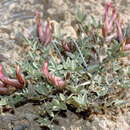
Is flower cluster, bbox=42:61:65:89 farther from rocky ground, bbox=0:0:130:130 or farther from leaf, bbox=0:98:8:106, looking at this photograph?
leaf, bbox=0:98:8:106

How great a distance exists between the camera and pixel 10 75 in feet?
10.4

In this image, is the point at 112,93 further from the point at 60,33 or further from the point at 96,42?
the point at 60,33

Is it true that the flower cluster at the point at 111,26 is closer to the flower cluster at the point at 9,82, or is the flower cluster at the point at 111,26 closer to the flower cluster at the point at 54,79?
the flower cluster at the point at 54,79

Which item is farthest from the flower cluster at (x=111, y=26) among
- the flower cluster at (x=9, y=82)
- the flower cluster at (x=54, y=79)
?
the flower cluster at (x=9, y=82)

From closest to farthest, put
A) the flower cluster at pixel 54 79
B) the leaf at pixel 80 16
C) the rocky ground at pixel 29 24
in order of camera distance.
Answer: the flower cluster at pixel 54 79 < the rocky ground at pixel 29 24 < the leaf at pixel 80 16

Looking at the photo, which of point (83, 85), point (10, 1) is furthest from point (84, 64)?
point (10, 1)

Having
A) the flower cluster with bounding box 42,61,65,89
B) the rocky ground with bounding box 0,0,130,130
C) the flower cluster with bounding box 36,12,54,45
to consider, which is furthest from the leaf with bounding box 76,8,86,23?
the flower cluster with bounding box 42,61,65,89

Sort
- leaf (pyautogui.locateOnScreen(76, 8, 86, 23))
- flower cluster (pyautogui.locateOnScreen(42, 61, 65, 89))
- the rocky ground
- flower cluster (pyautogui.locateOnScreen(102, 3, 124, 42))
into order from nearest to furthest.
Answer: flower cluster (pyautogui.locateOnScreen(42, 61, 65, 89)) < the rocky ground < flower cluster (pyautogui.locateOnScreen(102, 3, 124, 42)) < leaf (pyautogui.locateOnScreen(76, 8, 86, 23))

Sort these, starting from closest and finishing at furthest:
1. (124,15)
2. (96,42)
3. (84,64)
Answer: (84,64) < (96,42) < (124,15)

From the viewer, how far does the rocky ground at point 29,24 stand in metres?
2.85

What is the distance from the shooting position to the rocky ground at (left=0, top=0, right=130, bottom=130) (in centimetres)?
285

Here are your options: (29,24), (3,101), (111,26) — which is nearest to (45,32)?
(29,24)

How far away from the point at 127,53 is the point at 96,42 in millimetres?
418

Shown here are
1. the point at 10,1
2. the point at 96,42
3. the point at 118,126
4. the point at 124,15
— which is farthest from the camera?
the point at 10,1
